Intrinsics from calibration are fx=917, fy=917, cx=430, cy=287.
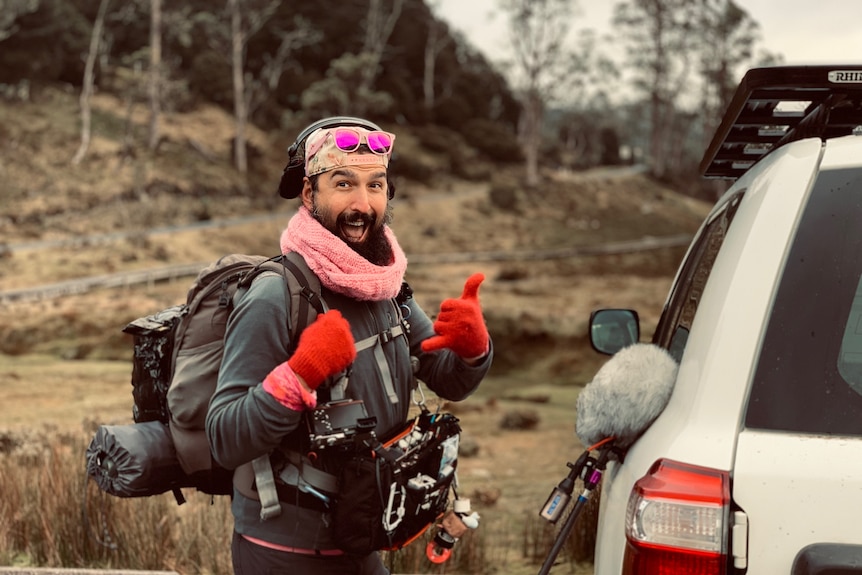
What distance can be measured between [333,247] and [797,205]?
3.40 ft

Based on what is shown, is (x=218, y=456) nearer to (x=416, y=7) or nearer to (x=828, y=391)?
(x=828, y=391)

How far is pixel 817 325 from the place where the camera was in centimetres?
163

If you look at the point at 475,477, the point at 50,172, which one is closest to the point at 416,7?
the point at 50,172

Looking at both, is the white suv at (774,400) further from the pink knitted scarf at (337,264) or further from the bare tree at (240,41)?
the bare tree at (240,41)

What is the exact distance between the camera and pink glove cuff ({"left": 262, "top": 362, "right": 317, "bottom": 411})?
1.94m

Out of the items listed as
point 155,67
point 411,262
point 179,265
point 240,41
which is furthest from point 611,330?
point 240,41

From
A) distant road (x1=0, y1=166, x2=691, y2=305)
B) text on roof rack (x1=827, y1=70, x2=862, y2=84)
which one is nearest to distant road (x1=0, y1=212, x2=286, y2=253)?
distant road (x1=0, y1=166, x2=691, y2=305)

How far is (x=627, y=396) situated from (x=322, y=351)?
2.11 feet

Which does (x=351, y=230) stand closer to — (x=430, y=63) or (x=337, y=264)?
(x=337, y=264)

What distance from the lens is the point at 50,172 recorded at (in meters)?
32.7

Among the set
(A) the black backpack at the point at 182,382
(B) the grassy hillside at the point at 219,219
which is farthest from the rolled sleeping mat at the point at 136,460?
(B) the grassy hillside at the point at 219,219

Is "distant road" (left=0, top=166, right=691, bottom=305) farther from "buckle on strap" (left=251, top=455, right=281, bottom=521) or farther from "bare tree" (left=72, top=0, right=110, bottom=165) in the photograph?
"buckle on strap" (left=251, top=455, right=281, bottom=521)

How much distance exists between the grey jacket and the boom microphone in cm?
50

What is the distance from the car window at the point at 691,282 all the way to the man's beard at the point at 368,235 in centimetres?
76
